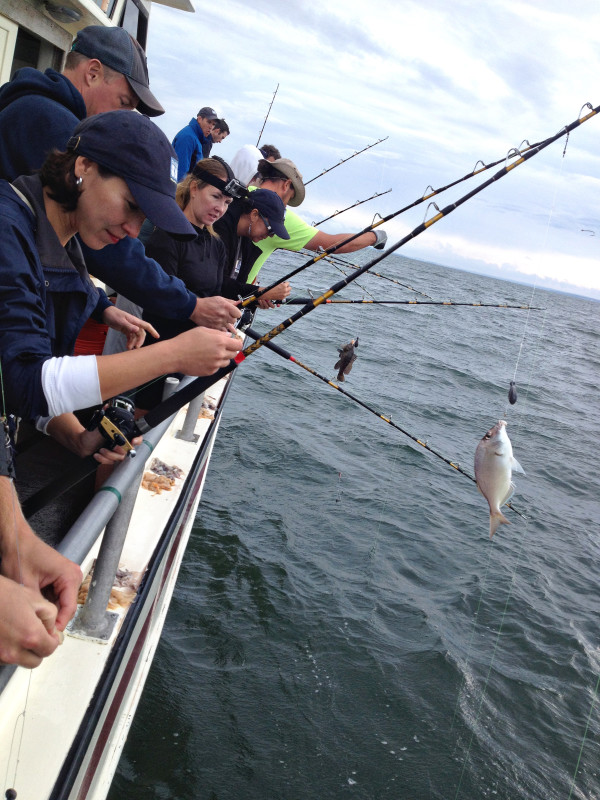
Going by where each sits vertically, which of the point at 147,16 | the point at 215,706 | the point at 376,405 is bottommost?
the point at 215,706

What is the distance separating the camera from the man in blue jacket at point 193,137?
22.7ft

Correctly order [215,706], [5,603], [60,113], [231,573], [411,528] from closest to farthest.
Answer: [5,603] → [60,113] → [215,706] → [231,573] → [411,528]

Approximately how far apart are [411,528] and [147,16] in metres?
6.61

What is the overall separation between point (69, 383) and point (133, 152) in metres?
0.63

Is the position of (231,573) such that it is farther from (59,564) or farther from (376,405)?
(376,405)

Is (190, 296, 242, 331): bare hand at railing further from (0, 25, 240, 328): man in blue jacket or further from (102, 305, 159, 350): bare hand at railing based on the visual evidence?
(102, 305, 159, 350): bare hand at railing

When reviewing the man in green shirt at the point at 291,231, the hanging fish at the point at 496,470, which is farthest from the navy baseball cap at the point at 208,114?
the hanging fish at the point at 496,470

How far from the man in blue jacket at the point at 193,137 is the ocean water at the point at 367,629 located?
3.62 m

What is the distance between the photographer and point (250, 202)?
13.4 ft

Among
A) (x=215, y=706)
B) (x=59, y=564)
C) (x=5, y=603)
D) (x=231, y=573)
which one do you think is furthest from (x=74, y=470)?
(x=231, y=573)

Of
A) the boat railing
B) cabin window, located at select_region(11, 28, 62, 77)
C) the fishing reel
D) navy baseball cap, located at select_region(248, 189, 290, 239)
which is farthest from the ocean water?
cabin window, located at select_region(11, 28, 62, 77)

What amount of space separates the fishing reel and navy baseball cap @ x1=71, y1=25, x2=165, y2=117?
1703mm

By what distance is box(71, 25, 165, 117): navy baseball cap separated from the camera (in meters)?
2.83

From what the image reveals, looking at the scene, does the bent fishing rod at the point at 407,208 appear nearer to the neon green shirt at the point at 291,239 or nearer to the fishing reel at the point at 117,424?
the neon green shirt at the point at 291,239
